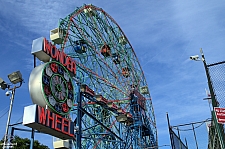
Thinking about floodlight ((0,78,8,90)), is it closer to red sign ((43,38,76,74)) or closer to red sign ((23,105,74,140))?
red sign ((43,38,76,74))

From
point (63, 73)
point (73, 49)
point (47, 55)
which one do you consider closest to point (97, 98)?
point (73, 49)

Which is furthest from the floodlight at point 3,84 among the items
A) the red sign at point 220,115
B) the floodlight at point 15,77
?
the red sign at point 220,115

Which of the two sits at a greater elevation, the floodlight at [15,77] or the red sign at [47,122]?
the floodlight at [15,77]

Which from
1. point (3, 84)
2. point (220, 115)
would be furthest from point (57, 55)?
point (220, 115)

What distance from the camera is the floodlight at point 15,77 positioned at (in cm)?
1199

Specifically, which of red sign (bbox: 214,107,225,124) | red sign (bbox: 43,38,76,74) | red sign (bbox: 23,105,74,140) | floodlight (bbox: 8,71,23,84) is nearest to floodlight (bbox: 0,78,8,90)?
floodlight (bbox: 8,71,23,84)

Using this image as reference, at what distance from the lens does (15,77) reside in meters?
12.0

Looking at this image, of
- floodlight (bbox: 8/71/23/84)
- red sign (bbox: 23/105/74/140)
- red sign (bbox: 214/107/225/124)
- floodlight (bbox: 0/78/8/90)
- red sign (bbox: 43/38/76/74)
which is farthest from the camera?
red sign (bbox: 43/38/76/74)

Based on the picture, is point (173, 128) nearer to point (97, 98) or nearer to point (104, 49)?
point (97, 98)

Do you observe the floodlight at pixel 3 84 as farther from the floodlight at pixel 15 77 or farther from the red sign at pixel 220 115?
the red sign at pixel 220 115

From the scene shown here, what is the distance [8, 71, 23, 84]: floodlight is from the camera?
1199 cm

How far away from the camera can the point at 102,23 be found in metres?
25.8

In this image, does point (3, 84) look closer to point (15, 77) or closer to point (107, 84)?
point (15, 77)

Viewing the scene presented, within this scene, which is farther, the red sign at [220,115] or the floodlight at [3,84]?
the floodlight at [3,84]
